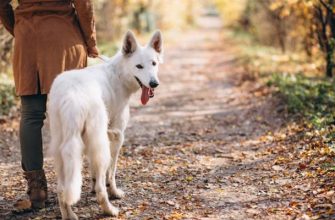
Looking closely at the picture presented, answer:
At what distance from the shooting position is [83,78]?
378 centimetres

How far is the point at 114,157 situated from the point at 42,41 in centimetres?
126

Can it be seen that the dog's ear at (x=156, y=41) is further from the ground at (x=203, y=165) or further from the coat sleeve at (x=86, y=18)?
the ground at (x=203, y=165)

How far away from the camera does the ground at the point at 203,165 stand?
4141mm

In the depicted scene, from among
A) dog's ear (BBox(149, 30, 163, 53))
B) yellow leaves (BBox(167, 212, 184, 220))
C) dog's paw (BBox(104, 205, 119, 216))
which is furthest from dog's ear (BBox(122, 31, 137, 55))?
yellow leaves (BBox(167, 212, 184, 220))

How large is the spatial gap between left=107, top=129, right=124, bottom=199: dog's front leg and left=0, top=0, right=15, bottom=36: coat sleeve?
1.41 metres

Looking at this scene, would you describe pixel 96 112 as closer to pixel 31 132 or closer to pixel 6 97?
pixel 31 132

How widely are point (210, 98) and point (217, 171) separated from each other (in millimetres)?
5140

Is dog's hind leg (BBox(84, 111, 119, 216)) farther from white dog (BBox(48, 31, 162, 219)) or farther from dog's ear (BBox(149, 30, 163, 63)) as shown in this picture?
dog's ear (BBox(149, 30, 163, 63))

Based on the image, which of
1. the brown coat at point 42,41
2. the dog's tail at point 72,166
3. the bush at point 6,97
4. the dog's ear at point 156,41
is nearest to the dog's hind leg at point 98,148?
the dog's tail at point 72,166

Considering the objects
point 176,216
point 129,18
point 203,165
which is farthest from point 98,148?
point 129,18

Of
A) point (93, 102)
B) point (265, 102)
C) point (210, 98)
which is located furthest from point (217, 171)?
point (210, 98)

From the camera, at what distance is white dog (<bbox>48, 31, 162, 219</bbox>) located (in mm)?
3467

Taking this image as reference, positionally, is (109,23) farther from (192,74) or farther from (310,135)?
(310,135)

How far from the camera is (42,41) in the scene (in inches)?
161
